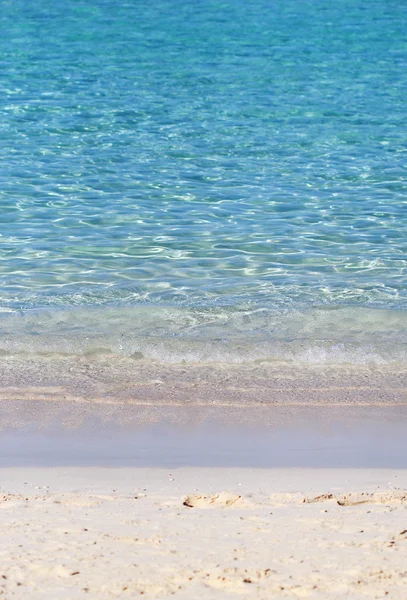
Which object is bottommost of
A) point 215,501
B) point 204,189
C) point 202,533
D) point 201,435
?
point 202,533

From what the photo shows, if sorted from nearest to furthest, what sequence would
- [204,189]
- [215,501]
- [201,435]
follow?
[215,501] → [201,435] → [204,189]

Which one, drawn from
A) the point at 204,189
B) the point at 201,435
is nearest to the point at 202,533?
the point at 201,435

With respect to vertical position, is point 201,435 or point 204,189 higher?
point 204,189

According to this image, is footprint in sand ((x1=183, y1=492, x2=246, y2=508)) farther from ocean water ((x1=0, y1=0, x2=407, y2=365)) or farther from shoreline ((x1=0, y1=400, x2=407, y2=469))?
ocean water ((x1=0, y1=0, x2=407, y2=365))

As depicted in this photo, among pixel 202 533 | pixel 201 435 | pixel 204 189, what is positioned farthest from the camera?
pixel 204 189

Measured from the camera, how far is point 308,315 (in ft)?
25.2

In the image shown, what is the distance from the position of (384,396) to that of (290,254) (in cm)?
302

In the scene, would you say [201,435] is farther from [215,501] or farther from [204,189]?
[204,189]

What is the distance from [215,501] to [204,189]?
21.8ft

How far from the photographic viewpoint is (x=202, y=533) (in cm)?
423

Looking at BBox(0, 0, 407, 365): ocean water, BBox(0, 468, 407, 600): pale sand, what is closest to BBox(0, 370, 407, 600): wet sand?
BBox(0, 468, 407, 600): pale sand

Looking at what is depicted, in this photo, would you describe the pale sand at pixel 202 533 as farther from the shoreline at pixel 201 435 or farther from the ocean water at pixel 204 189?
the ocean water at pixel 204 189

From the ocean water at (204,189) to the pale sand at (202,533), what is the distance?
198 centimetres

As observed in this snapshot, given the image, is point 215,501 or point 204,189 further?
point 204,189
